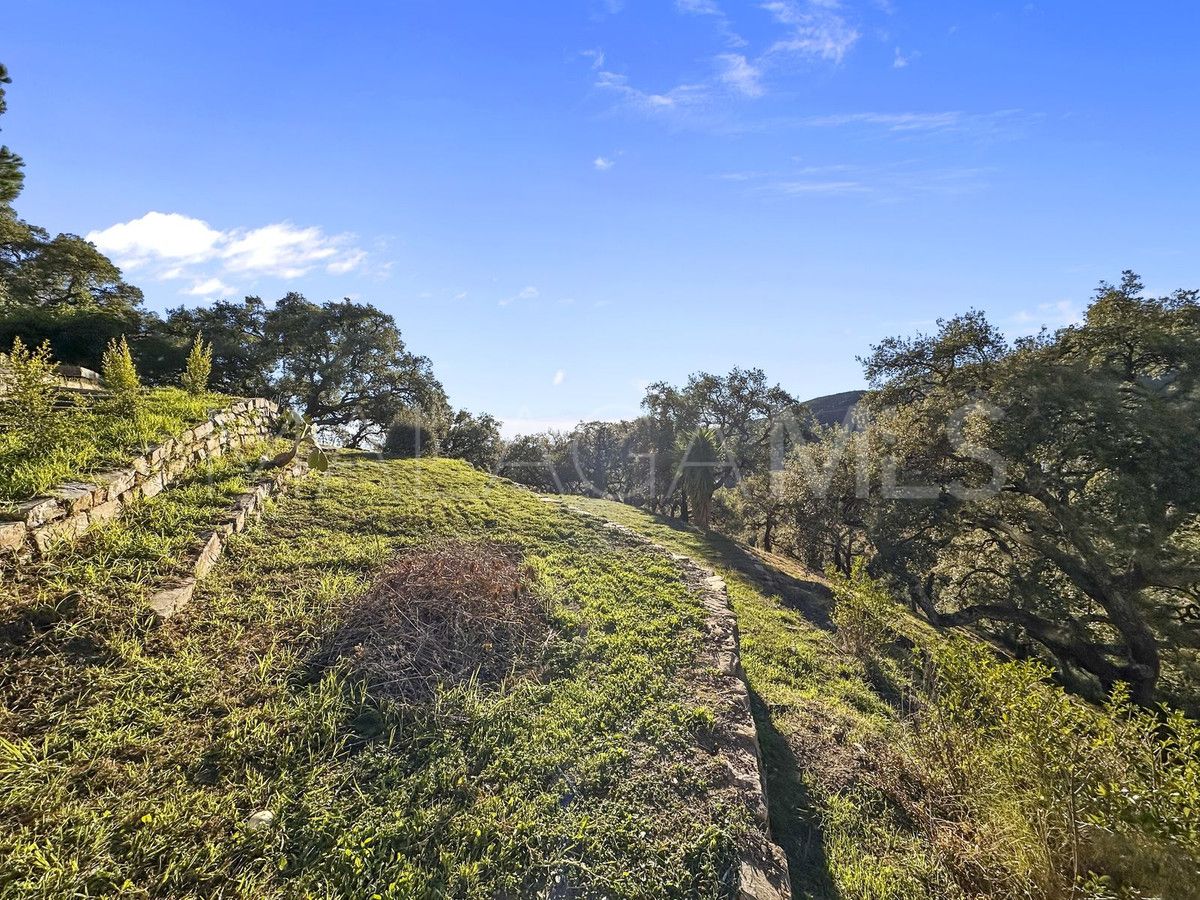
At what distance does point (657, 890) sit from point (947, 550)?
1248 centimetres

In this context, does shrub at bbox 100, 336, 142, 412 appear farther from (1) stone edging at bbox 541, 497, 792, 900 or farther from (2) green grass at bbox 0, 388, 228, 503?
(1) stone edging at bbox 541, 497, 792, 900

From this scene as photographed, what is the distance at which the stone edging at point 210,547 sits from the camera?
396 cm

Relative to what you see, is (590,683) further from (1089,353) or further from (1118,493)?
(1089,353)

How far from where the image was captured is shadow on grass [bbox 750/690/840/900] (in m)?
3.13

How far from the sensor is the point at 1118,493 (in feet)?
27.5

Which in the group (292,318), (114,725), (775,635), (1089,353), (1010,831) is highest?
(292,318)

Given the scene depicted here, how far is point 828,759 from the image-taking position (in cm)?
442

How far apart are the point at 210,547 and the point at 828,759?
6.36m

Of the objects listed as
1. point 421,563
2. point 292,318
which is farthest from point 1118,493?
point 292,318

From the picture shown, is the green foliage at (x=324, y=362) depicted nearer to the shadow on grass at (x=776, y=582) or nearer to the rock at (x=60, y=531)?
the shadow on grass at (x=776, y=582)

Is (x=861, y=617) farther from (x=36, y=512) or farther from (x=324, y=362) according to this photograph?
(x=324, y=362)

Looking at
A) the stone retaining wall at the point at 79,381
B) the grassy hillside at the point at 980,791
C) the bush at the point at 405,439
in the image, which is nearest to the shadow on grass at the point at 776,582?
the grassy hillside at the point at 980,791

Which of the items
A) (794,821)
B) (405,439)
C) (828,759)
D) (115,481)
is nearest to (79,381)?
(115,481)

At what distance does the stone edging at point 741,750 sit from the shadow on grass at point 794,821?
0.25 m
